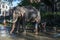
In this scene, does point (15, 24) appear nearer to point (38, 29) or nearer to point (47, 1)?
point (38, 29)

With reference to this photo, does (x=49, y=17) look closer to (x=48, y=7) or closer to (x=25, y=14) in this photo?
(x=48, y=7)

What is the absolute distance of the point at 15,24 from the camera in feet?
50.3

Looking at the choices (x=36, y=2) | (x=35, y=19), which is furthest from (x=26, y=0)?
(x=35, y=19)

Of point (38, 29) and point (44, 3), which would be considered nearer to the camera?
point (38, 29)

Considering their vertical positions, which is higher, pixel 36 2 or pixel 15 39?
pixel 36 2

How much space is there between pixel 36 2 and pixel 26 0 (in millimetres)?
2071

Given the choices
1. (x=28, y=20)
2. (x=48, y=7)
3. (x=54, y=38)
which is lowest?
(x=54, y=38)

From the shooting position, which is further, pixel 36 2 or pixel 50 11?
pixel 50 11

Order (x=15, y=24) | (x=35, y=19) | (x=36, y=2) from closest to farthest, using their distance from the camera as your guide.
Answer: (x=15, y=24), (x=35, y=19), (x=36, y=2)

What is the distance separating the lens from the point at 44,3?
2459 centimetres

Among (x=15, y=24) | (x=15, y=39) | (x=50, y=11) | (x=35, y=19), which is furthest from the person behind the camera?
(x=50, y=11)

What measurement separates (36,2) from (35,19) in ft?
19.4

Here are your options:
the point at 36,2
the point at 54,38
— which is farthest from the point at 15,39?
the point at 36,2

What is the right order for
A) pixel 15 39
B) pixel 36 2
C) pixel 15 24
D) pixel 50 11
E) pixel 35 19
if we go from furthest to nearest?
1. pixel 50 11
2. pixel 36 2
3. pixel 35 19
4. pixel 15 24
5. pixel 15 39
